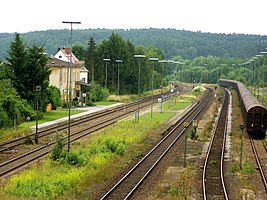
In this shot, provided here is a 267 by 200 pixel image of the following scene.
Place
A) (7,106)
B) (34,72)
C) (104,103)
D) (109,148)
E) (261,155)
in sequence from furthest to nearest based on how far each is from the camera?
(104,103), (34,72), (7,106), (261,155), (109,148)

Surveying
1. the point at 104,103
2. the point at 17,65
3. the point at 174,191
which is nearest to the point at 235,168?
the point at 174,191

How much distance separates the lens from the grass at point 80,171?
21750 millimetres

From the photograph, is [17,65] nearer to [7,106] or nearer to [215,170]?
[7,106]

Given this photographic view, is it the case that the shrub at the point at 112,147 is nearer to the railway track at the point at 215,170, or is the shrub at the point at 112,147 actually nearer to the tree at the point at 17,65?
the railway track at the point at 215,170

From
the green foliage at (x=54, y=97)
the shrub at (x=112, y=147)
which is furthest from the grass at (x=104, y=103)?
the shrub at (x=112, y=147)

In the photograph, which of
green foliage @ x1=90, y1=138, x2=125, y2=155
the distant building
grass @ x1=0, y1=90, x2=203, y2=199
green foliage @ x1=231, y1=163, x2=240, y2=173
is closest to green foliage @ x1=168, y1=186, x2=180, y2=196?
grass @ x1=0, y1=90, x2=203, y2=199

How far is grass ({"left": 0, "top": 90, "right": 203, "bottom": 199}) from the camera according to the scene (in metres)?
21.8

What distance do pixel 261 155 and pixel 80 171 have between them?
46.5 ft

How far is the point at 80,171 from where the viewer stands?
84.3 ft

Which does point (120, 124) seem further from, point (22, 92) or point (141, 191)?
point (141, 191)

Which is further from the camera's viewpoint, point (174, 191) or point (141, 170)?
point (141, 170)

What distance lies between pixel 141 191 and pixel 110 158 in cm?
804

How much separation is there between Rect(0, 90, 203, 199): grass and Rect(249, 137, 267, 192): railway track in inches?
280

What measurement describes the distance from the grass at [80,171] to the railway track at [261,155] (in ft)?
23.3
